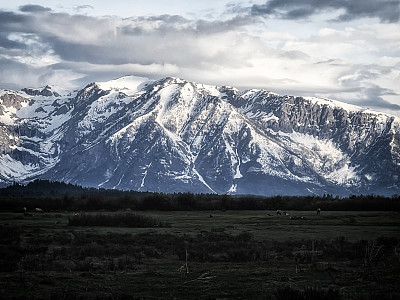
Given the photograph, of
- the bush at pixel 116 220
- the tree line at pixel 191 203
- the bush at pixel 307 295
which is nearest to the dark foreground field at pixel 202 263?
the bush at pixel 307 295

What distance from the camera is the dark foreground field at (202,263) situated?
131 ft

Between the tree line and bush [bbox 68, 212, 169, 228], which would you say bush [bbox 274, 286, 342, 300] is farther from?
the tree line

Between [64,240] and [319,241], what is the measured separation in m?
31.6

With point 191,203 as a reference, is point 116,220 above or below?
above

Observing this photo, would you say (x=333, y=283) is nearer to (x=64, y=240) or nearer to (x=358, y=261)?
(x=358, y=261)

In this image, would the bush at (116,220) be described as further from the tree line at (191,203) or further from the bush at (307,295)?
the bush at (307,295)

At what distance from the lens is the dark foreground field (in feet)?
131

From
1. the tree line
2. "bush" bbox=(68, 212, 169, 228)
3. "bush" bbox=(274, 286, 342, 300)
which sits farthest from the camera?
the tree line

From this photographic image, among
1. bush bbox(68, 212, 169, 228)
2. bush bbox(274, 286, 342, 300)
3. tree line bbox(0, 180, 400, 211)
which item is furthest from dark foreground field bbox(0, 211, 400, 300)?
tree line bbox(0, 180, 400, 211)

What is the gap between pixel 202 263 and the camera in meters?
60.5

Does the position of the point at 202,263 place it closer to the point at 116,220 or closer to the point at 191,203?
the point at 116,220

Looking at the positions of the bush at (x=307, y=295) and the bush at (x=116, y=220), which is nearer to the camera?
the bush at (x=307, y=295)

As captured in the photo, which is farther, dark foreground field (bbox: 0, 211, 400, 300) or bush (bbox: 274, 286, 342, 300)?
dark foreground field (bbox: 0, 211, 400, 300)

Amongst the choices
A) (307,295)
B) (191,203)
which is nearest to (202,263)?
(307,295)
